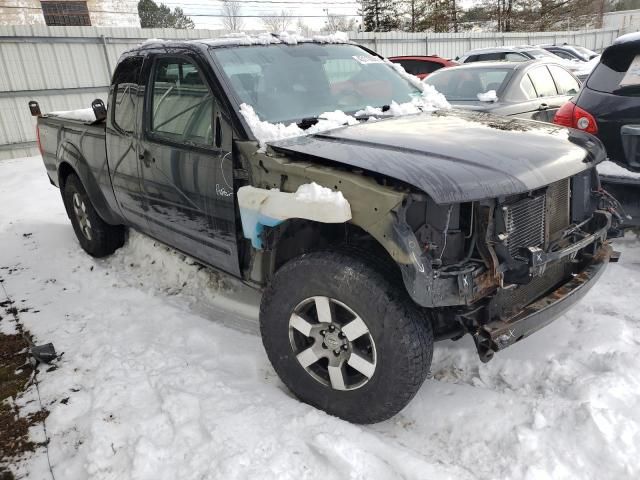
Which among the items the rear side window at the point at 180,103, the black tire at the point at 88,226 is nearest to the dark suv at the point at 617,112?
the rear side window at the point at 180,103

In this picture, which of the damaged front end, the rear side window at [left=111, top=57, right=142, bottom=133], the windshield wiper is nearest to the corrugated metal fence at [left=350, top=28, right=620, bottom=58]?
the rear side window at [left=111, top=57, right=142, bottom=133]

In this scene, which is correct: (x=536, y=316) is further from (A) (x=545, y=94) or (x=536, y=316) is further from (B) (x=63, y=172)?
(A) (x=545, y=94)

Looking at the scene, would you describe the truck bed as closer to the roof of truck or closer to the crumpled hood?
the roof of truck

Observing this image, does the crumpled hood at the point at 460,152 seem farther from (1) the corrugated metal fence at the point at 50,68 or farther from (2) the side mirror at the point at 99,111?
(1) the corrugated metal fence at the point at 50,68

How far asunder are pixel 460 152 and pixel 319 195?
2.22 ft

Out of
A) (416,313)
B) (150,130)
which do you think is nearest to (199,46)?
(150,130)

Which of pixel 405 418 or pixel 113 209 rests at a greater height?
pixel 113 209

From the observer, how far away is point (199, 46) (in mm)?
3115

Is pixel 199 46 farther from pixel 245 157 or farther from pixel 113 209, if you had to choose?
pixel 113 209

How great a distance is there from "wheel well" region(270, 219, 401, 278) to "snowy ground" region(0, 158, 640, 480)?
0.78 metres

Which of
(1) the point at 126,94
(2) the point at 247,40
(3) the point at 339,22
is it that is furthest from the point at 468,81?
(3) the point at 339,22

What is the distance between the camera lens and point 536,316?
2314 mm

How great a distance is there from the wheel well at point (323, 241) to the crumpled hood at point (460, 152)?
1.26ft

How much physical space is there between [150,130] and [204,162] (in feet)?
2.55
